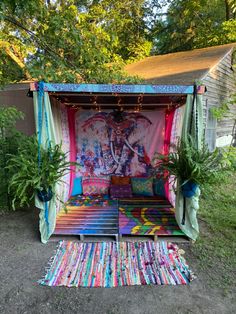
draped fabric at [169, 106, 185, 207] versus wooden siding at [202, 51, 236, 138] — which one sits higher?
wooden siding at [202, 51, 236, 138]

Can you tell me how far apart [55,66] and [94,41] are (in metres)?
1.18

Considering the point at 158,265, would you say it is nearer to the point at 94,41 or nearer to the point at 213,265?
the point at 213,265

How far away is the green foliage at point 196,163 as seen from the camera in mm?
3021

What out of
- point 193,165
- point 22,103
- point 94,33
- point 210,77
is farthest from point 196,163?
point 22,103

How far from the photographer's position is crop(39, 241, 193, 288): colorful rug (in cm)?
257

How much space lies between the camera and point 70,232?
11.2 feet

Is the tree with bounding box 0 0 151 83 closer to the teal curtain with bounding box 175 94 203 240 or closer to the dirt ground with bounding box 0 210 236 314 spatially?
the teal curtain with bounding box 175 94 203 240

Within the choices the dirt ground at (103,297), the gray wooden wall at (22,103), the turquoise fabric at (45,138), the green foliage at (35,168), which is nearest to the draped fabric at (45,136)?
the turquoise fabric at (45,138)

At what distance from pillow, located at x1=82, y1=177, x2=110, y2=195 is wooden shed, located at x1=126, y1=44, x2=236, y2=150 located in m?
2.64

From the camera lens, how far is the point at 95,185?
5043 mm

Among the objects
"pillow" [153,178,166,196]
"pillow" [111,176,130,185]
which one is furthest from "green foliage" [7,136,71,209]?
"pillow" [153,178,166,196]

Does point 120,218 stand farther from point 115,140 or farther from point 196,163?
point 115,140

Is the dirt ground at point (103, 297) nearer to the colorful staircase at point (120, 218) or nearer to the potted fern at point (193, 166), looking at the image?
the colorful staircase at point (120, 218)

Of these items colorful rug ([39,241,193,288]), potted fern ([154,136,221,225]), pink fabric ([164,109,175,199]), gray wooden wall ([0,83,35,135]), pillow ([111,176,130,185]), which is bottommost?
colorful rug ([39,241,193,288])
